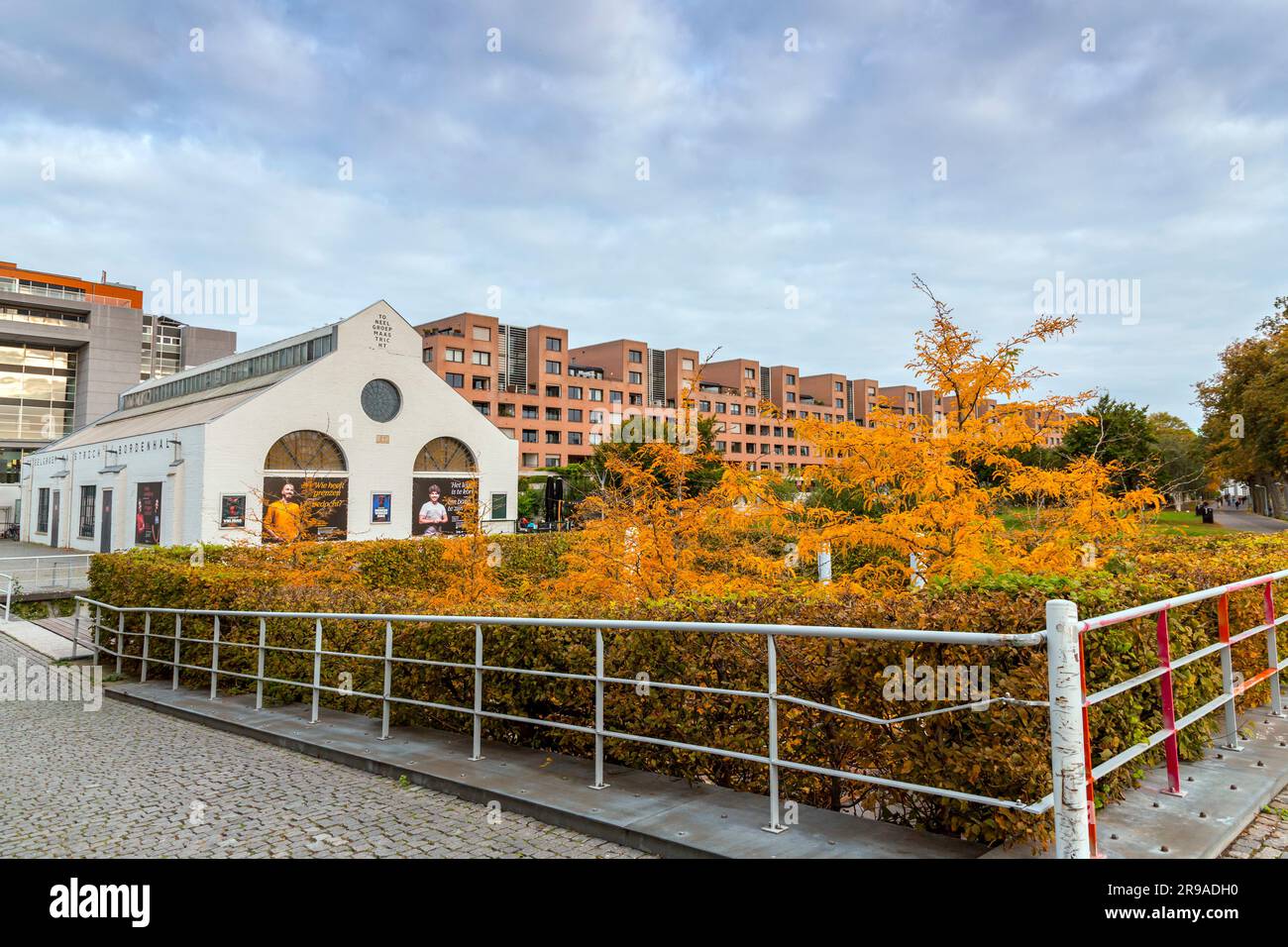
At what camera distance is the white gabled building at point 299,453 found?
30.5 metres

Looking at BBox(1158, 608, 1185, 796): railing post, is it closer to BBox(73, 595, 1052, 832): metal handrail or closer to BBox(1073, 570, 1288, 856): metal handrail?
BBox(1073, 570, 1288, 856): metal handrail

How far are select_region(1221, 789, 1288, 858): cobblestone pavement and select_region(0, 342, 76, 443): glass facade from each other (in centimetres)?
8659

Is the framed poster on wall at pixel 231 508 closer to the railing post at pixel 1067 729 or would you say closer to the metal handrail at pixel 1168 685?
the metal handrail at pixel 1168 685

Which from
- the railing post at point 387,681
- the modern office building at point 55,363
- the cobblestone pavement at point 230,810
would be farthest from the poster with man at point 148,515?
the modern office building at point 55,363

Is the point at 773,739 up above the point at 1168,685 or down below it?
below

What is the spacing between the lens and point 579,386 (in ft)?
272

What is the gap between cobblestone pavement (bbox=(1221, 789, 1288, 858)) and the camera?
392cm

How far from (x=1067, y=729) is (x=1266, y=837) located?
195 cm

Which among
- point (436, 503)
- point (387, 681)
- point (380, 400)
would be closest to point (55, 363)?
point (380, 400)

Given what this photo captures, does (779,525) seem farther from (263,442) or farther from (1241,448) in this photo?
(1241,448)

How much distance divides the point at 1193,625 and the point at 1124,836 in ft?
6.92

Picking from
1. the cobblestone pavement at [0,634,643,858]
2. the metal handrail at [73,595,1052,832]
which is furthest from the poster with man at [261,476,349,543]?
the metal handrail at [73,595,1052,832]

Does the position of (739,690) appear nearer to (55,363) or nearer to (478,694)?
(478,694)
